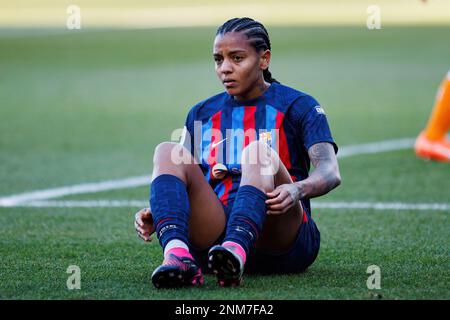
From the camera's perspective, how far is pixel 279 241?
5023 mm

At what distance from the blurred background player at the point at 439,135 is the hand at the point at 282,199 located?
536cm

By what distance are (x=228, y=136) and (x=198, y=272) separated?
0.79 metres

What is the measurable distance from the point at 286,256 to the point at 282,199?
19.2 inches

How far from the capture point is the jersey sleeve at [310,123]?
5.05 meters

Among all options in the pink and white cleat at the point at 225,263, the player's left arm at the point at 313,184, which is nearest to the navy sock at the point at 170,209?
the pink and white cleat at the point at 225,263

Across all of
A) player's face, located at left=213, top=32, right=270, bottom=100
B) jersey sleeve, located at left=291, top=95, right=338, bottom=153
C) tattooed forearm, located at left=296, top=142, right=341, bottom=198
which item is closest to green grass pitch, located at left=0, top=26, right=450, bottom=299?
tattooed forearm, located at left=296, top=142, right=341, bottom=198

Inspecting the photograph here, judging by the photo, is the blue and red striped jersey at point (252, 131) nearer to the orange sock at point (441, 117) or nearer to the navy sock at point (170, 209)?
the navy sock at point (170, 209)

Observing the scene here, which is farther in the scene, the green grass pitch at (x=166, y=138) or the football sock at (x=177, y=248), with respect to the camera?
the green grass pitch at (x=166, y=138)

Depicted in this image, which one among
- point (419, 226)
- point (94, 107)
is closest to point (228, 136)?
point (419, 226)

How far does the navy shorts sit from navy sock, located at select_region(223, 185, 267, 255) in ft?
0.99

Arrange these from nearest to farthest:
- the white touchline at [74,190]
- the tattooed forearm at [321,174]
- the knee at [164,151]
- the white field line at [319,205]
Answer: the tattooed forearm at [321,174], the knee at [164,151], the white field line at [319,205], the white touchline at [74,190]

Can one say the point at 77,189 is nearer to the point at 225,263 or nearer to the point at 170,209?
the point at 170,209

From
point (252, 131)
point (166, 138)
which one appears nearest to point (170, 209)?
point (252, 131)

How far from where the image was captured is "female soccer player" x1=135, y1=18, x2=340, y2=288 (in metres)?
4.71
